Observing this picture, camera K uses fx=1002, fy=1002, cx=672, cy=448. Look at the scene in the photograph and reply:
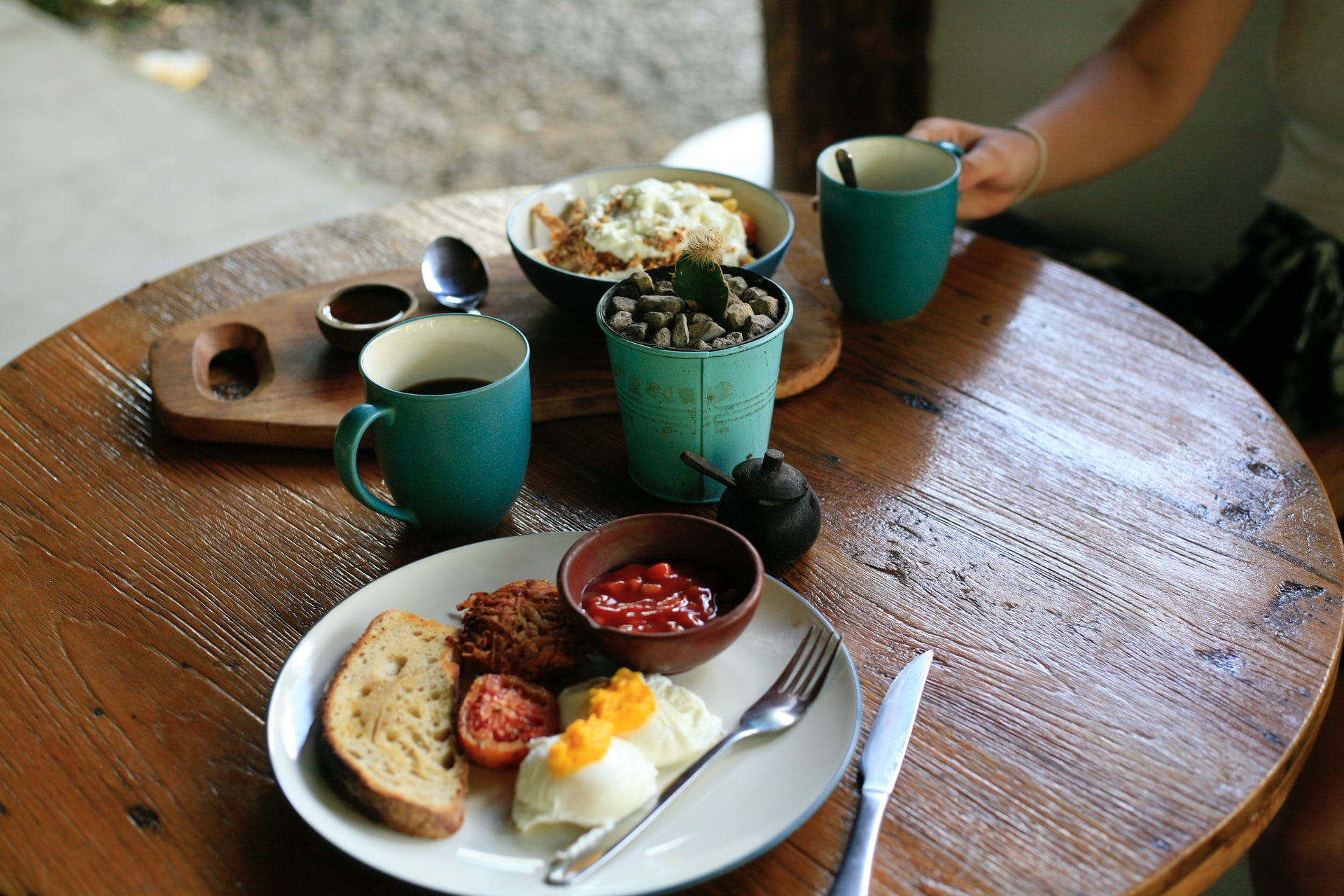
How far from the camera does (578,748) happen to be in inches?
28.2

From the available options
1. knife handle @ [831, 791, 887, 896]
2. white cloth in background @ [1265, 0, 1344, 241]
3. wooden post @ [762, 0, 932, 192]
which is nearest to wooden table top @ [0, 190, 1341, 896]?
knife handle @ [831, 791, 887, 896]

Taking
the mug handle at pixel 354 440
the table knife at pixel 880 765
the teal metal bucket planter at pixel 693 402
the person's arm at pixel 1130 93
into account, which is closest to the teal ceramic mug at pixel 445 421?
the mug handle at pixel 354 440

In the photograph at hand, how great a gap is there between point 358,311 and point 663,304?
1.72 feet

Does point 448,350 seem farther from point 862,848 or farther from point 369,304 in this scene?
point 862,848

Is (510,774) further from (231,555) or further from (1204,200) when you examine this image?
(1204,200)

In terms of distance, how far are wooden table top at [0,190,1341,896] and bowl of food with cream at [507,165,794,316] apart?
0.59ft

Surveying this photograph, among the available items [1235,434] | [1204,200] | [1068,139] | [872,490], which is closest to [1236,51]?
[1204,200]

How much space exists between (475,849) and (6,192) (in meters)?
4.29

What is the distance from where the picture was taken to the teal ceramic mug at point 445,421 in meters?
0.97

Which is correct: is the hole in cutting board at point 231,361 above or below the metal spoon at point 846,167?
below

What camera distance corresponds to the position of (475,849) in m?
0.71

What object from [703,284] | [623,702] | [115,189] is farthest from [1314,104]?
[115,189]

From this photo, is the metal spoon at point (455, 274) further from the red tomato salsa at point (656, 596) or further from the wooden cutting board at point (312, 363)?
the red tomato salsa at point (656, 596)

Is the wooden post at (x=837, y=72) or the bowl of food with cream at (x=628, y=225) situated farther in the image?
the wooden post at (x=837, y=72)
